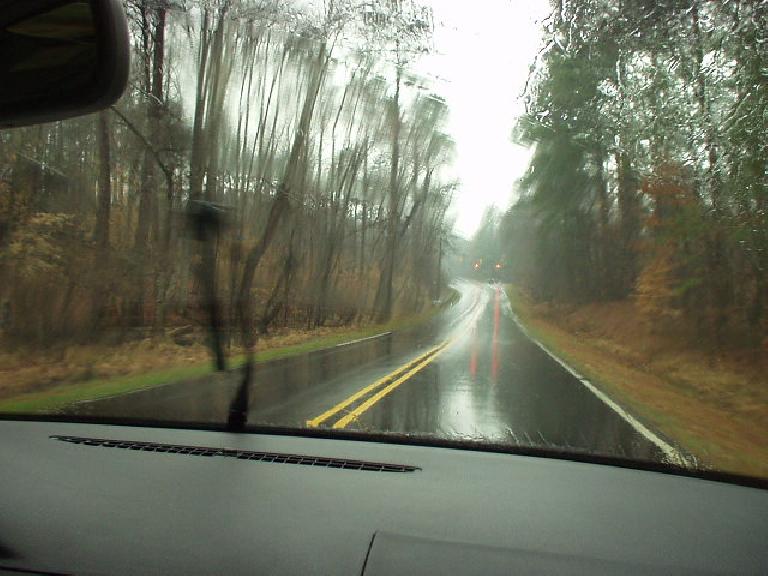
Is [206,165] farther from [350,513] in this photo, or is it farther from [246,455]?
[350,513]

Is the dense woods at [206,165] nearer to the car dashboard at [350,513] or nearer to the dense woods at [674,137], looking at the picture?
the dense woods at [674,137]

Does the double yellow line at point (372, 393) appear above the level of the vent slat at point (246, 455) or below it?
below

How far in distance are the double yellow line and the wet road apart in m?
0.01

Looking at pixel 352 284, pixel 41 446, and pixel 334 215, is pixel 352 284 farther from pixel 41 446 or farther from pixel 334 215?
pixel 41 446

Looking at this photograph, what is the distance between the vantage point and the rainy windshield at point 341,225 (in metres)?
7.92

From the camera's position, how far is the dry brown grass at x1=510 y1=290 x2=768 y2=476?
6332mm

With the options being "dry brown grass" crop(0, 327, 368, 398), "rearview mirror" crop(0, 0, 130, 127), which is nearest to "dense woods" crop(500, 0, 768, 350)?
"rearview mirror" crop(0, 0, 130, 127)

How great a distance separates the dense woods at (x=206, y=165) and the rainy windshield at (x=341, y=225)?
64 mm

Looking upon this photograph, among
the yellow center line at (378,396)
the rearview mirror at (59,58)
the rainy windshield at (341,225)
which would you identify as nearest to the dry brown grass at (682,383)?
the rainy windshield at (341,225)

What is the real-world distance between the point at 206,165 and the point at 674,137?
480 inches

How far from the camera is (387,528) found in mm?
2881

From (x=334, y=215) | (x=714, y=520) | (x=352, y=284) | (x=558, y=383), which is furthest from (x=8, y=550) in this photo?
(x=352, y=284)

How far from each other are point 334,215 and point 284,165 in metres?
4.83

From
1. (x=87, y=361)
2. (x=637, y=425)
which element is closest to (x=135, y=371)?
(x=87, y=361)
